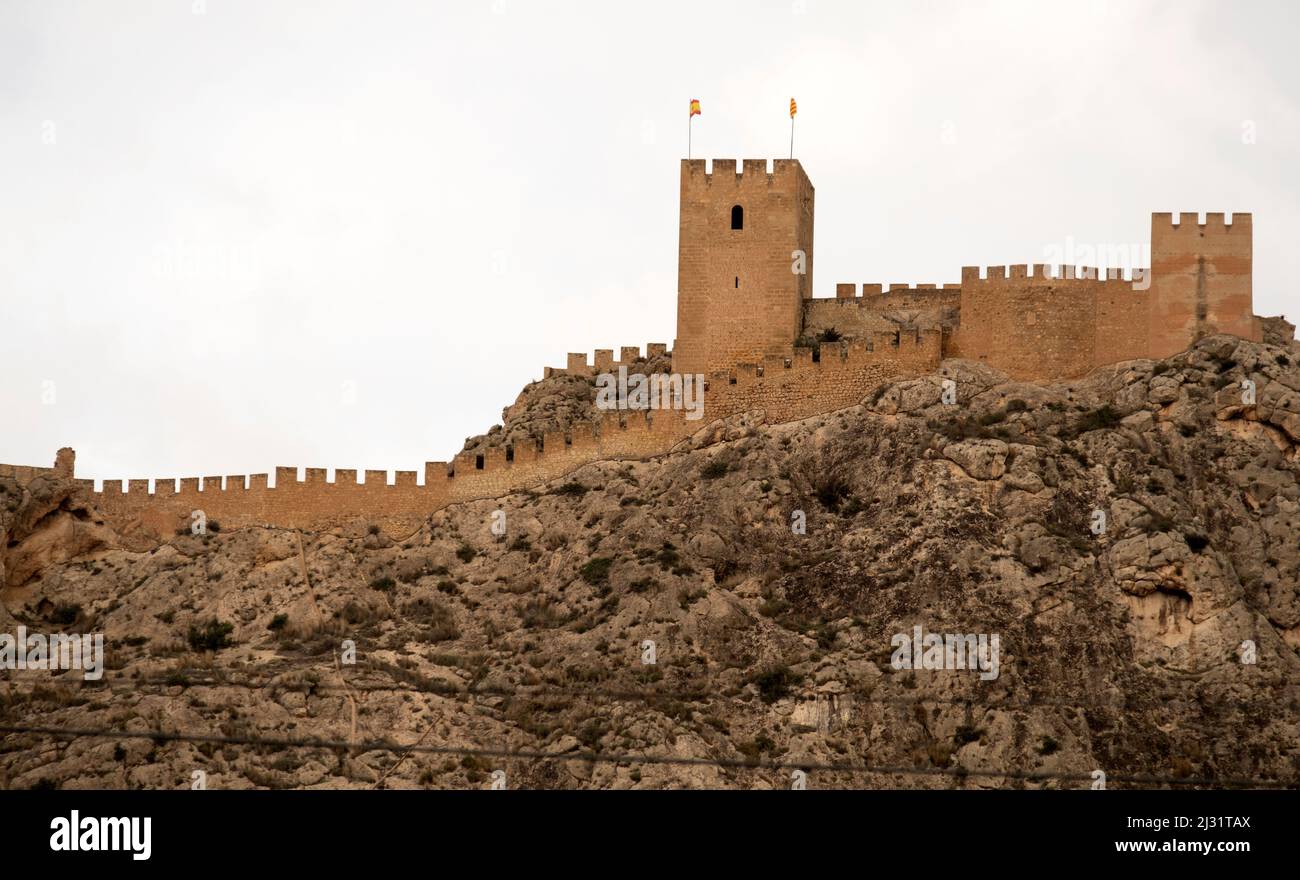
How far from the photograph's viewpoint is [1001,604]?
4509 centimetres

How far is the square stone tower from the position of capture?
5256cm

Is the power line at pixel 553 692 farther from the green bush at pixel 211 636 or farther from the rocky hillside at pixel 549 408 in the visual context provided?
the rocky hillside at pixel 549 408

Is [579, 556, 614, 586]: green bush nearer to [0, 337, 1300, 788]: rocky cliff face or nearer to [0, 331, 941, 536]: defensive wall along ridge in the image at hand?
[0, 337, 1300, 788]: rocky cliff face

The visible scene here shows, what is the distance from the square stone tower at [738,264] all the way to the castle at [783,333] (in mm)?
34

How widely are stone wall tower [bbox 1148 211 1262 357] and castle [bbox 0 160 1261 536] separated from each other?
32 mm

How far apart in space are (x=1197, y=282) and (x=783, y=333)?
9.54 metres

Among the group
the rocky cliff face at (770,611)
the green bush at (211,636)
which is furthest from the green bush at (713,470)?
the green bush at (211,636)

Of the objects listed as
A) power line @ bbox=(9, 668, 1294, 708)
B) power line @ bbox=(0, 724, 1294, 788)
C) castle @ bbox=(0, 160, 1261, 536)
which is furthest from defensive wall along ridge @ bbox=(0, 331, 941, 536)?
power line @ bbox=(0, 724, 1294, 788)

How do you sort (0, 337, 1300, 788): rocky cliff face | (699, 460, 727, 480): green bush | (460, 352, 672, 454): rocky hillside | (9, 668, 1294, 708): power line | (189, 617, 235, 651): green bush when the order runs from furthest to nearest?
(460, 352, 672, 454): rocky hillside → (699, 460, 727, 480): green bush → (189, 617, 235, 651): green bush → (9, 668, 1294, 708): power line → (0, 337, 1300, 788): rocky cliff face

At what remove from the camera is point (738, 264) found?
52.9 metres

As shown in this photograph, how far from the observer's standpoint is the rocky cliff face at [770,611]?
42469 mm
